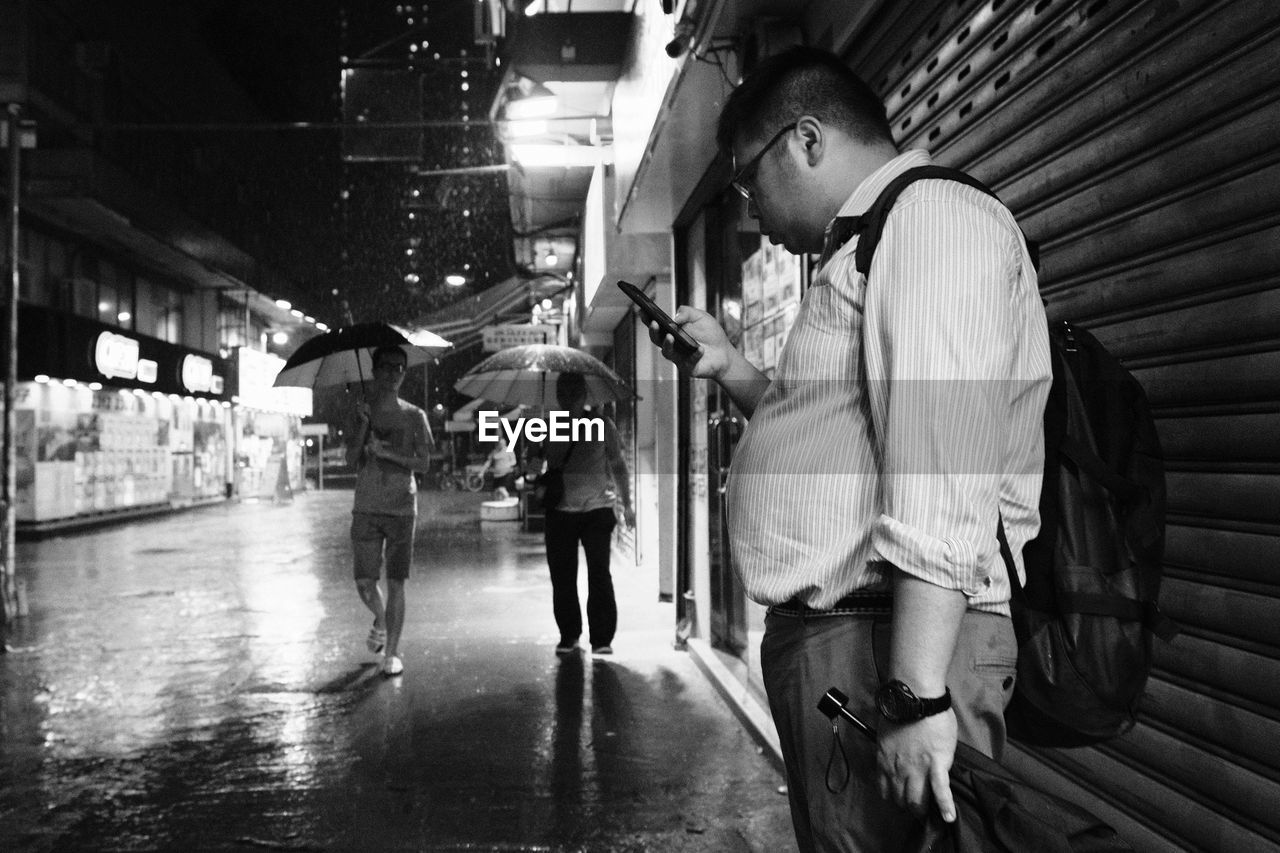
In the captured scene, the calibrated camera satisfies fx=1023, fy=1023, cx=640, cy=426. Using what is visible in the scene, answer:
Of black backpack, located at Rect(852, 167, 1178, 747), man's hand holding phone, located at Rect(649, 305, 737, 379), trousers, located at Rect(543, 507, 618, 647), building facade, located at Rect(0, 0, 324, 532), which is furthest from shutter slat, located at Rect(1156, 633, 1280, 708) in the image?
building facade, located at Rect(0, 0, 324, 532)

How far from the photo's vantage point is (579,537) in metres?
8.38

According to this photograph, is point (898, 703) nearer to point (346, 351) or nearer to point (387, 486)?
point (387, 486)

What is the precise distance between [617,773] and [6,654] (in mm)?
5986

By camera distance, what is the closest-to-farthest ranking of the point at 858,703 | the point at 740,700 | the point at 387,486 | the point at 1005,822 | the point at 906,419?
the point at 1005,822, the point at 906,419, the point at 858,703, the point at 740,700, the point at 387,486


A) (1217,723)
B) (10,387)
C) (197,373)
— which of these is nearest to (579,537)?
(10,387)

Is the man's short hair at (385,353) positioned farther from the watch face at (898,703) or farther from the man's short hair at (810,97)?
the watch face at (898,703)

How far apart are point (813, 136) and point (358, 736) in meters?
4.92

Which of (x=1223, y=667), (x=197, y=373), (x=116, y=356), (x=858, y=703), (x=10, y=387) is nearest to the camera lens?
(x=858, y=703)

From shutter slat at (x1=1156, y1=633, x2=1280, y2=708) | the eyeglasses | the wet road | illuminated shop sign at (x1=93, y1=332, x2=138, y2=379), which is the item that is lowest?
the wet road

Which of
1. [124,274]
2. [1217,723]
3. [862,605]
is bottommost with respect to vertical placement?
[1217,723]

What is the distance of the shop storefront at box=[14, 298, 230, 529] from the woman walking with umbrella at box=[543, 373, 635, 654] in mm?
12936

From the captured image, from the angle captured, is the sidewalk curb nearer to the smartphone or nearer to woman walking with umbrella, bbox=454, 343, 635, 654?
woman walking with umbrella, bbox=454, 343, 635, 654

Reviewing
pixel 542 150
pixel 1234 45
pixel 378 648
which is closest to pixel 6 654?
pixel 378 648

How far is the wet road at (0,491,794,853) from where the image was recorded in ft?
14.5
